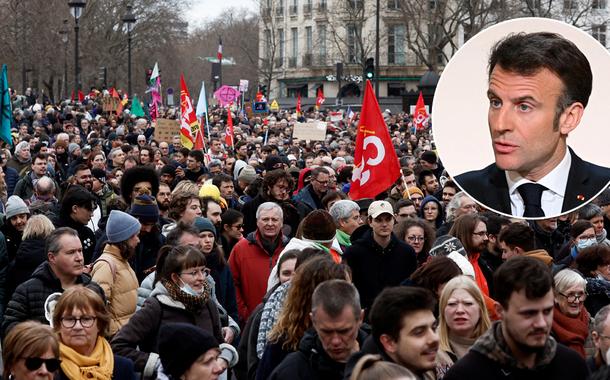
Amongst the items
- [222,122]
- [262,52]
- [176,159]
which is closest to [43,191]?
[176,159]

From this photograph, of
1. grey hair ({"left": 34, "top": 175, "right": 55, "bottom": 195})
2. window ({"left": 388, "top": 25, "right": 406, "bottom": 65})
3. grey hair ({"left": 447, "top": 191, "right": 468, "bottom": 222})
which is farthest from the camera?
window ({"left": 388, "top": 25, "right": 406, "bottom": 65})

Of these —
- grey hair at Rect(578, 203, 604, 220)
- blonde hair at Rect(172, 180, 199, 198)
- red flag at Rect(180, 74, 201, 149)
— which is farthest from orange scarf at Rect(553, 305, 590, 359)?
red flag at Rect(180, 74, 201, 149)

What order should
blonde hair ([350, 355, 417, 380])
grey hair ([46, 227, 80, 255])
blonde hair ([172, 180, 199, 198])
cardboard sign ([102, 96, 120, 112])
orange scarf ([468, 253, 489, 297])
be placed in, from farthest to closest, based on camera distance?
cardboard sign ([102, 96, 120, 112]) < blonde hair ([172, 180, 199, 198]) < orange scarf ([468, 253, 489, 297]) < grey hair ([46, 227, 80, 255]) < blonde hair ([350, 355, 417, 380])

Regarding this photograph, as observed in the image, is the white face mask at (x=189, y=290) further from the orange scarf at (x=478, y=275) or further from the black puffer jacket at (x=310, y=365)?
the orange scarf at (x=478, y=275)

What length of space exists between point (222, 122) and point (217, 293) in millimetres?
29184

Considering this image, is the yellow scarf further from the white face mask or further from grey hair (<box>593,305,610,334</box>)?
grey hair (<box>593,305,610,334</box>)

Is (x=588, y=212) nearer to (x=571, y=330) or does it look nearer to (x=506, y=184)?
(x=571, y=330)

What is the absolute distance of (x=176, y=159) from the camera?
58.7ft

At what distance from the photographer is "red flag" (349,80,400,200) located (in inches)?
458

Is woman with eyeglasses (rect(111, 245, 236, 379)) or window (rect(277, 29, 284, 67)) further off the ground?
window (rect(277, 29, 284, 67))

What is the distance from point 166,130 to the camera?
24.5 metres

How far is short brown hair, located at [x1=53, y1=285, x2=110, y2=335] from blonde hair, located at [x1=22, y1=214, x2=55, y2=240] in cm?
321

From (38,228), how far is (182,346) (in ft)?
13.4

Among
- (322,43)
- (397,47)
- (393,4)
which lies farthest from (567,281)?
(322,43)
